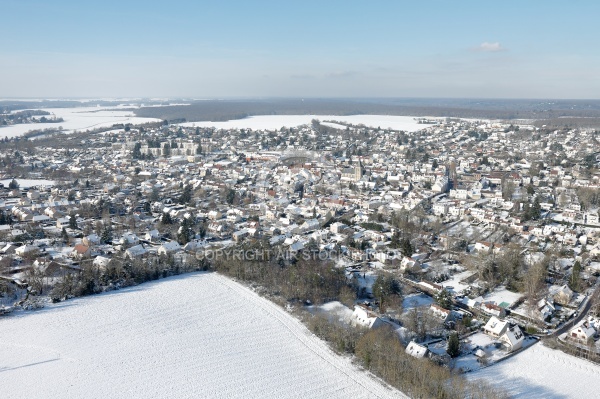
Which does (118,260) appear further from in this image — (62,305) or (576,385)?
(576,385)

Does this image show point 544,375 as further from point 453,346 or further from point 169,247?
point 169,247

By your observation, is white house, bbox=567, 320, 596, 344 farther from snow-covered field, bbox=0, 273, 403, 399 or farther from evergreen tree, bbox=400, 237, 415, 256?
evergreen tree, bbox=400, 237, 415, 256

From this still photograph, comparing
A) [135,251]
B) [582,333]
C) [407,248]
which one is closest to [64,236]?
[135,251]

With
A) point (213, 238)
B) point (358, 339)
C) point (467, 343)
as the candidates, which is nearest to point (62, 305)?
point (213, 238)

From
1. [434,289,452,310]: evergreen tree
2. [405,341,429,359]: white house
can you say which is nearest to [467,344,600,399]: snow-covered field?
[405,341,429,359]: white house

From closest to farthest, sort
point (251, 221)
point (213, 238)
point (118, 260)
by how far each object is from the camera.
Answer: point (118, 260), point (213, 238), point (251, 221)
